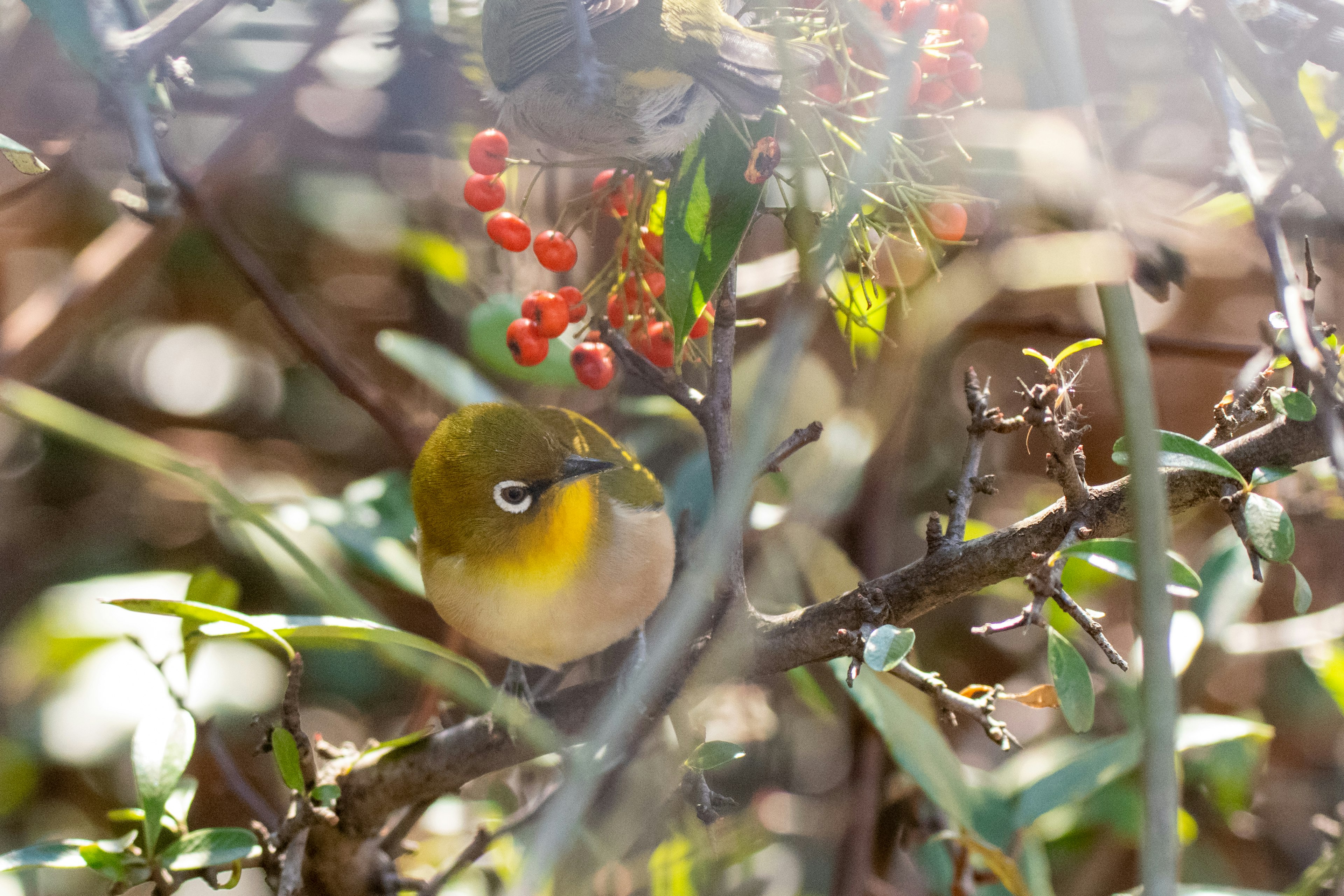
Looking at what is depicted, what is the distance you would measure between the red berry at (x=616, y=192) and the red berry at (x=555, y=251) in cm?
5

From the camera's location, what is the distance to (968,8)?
0.67 m

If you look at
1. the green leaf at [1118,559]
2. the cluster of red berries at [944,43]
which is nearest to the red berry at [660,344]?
the cluster of red berries at [944,43]

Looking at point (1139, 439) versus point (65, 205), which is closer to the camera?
point (1139, 439)

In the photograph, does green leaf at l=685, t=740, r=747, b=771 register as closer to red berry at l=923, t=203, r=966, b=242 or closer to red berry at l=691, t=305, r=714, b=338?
red berry at l=691, t=305, r=714, b=338

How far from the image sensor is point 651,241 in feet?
2.28

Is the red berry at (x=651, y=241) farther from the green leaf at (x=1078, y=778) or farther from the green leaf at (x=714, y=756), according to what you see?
the green leaf at (x=1078, y=778)

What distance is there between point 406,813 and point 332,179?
4.39ft

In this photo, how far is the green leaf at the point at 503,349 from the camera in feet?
3.58

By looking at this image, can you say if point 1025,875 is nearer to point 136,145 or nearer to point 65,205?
point 136,145

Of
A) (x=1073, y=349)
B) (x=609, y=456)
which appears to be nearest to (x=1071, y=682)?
(x=1073, y=349)

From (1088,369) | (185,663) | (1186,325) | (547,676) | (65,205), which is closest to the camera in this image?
(185,663)

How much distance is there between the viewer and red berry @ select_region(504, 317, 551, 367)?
2.58 feet

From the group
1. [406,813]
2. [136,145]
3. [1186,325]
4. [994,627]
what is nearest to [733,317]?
[994,627]

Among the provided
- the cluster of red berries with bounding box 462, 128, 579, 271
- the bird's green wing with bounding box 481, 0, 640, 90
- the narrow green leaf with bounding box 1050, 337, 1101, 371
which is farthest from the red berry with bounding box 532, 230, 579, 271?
the narrow green leaf with bounding box 1050, 337, 1101, 371
